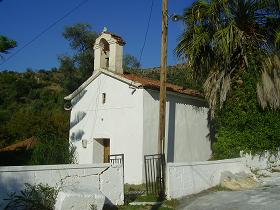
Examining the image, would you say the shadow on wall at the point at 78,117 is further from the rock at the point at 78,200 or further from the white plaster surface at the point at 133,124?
the rock at the point at 78,200

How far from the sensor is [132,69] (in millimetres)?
40719

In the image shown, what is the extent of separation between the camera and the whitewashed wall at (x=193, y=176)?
39.3ft

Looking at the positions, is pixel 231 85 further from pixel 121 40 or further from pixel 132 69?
pixel 132 69

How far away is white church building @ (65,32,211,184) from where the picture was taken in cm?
1678

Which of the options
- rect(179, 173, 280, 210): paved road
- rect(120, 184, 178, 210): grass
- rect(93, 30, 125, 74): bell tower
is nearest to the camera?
rect(179, 173, 280, 210): paved road

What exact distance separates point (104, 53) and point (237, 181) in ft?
30.0

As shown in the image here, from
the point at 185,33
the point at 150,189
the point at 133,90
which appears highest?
the point at 185,33

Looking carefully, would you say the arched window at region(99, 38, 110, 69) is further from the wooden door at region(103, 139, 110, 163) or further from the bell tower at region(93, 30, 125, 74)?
the wooden door at region(103, 139, 110, 163)

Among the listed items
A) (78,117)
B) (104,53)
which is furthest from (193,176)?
(104,53)

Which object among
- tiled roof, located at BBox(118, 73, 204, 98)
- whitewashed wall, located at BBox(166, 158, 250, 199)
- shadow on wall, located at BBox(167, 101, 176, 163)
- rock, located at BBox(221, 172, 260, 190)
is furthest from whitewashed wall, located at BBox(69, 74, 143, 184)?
rock, located at BBox(221, 172, 260, 190)

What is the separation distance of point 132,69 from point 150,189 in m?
28.8

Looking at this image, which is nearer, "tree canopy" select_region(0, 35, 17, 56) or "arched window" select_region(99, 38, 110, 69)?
"tree canopy" select_region(0, 35, 17, 56)

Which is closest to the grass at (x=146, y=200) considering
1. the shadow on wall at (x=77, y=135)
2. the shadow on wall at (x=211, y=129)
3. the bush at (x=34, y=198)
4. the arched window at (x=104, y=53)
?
the bush at (x=34, y=198)

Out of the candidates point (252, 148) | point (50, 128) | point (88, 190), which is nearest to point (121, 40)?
point (252, 148)
